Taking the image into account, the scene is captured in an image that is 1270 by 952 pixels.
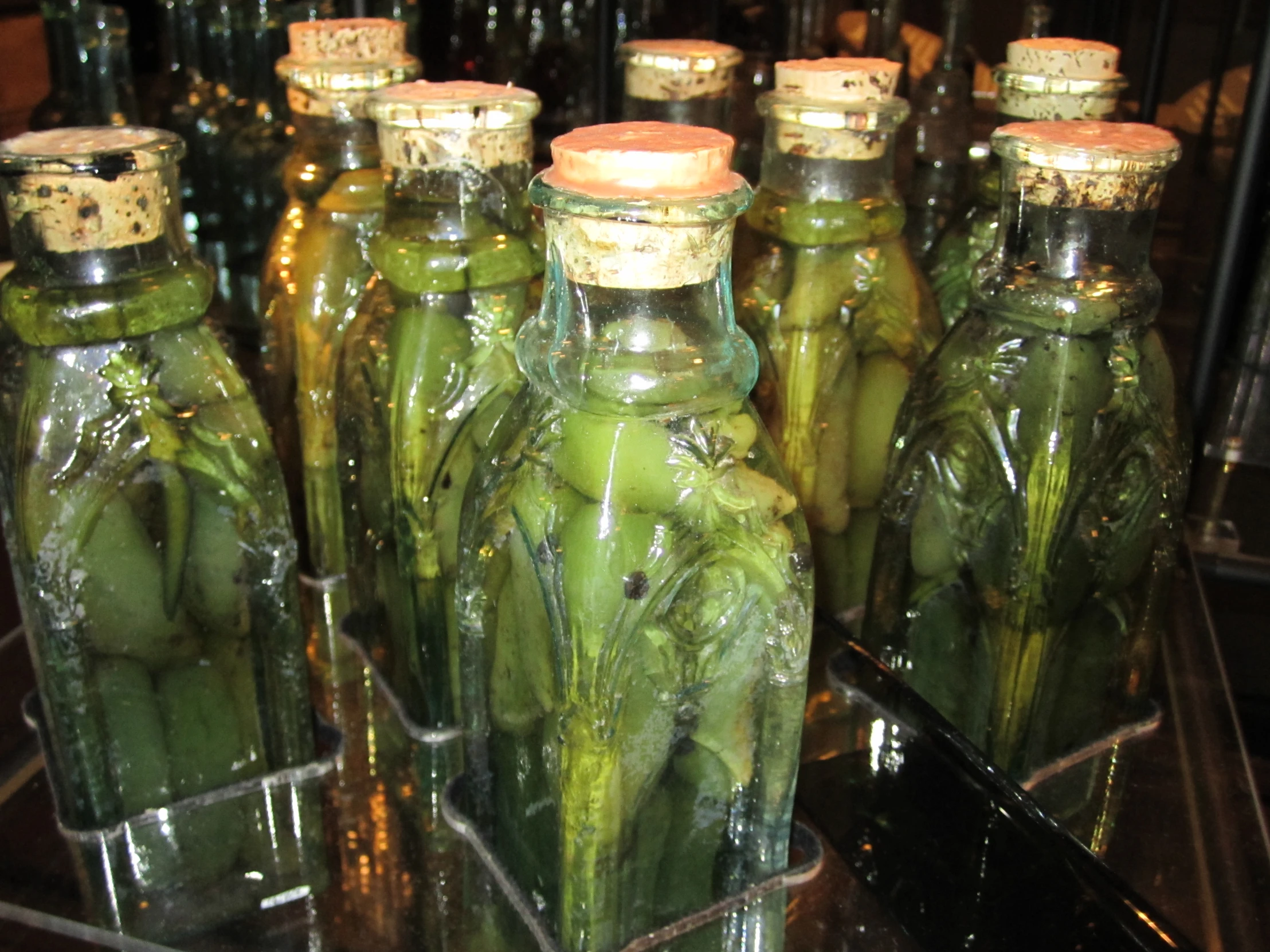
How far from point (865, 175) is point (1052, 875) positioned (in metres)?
0.30

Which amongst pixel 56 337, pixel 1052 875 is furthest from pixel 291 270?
pixel 1052 875

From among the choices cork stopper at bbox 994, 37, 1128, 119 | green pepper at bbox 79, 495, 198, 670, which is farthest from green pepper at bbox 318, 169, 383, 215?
cork stopper at bbox 994, 37, 1128, 119

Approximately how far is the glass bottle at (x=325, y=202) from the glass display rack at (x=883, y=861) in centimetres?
17

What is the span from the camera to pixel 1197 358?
0.67m

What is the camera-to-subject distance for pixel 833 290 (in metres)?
0.54

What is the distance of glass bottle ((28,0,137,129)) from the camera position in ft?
2.66

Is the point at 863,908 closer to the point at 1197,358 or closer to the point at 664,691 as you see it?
the point at 664,691

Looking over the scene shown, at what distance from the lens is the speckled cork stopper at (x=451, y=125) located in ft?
1.48

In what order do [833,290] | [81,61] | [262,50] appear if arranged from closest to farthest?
[833,290] → [81,61] → [262,50]

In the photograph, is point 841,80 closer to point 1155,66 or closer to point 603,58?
point 603,58

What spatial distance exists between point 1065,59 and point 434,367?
34cm

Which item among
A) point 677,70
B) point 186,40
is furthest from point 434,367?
point 186,40

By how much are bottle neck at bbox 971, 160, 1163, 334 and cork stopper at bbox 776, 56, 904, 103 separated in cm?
10

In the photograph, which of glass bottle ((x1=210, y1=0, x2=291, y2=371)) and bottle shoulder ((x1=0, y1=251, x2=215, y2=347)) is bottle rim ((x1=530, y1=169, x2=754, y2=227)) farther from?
glass bottle ((x1=210, y1=0, x2=291, y2=371))
